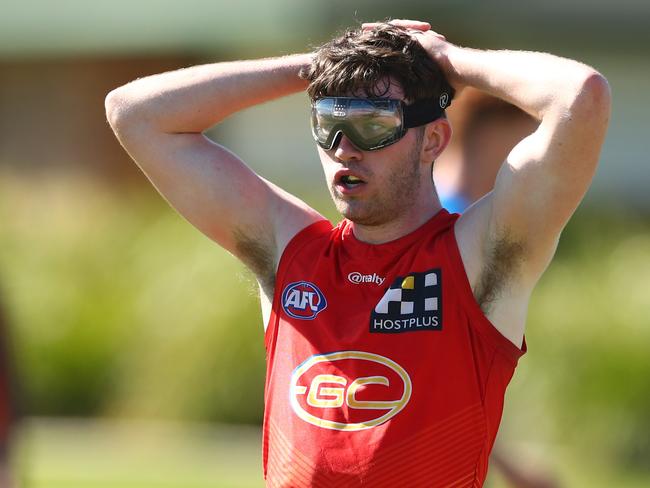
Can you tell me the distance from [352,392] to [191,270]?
349 inches

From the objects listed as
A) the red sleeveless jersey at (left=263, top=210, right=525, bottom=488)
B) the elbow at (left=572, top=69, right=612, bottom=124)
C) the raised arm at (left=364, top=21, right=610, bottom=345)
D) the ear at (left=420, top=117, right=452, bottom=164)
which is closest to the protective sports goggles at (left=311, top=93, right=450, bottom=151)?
the ear at (left=420, top=117, right=452, bottom=164)

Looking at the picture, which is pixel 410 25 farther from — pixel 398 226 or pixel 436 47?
pixel 398 226

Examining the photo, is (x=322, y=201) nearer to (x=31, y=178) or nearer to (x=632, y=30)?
(x=632, y=30)

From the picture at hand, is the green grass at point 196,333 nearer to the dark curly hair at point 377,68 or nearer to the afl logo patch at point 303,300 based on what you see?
→ the afl logo patch at point 303,300

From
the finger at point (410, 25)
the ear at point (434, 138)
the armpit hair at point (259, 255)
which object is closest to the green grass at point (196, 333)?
the armpit hair at point (259, 255)

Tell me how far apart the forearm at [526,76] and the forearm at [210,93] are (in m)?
0.64

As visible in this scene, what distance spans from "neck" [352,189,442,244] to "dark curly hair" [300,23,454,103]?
39 centimetres

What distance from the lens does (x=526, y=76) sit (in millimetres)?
4145

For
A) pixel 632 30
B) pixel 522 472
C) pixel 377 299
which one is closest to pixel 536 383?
pixel 522 472

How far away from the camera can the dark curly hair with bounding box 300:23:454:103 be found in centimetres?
431

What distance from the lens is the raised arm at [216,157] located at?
183 inches

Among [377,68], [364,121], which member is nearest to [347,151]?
[364,121]

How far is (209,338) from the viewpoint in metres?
12.2

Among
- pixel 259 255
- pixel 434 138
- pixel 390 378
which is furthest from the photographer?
pixel 259 255
